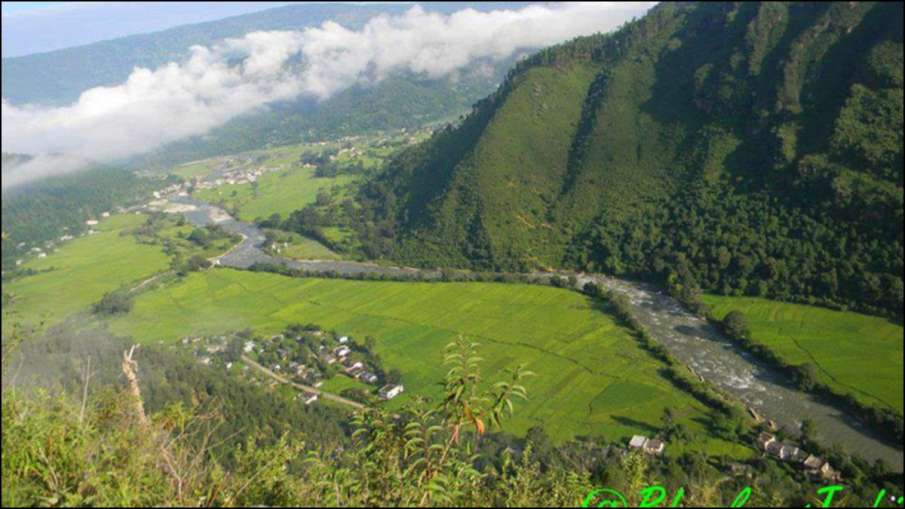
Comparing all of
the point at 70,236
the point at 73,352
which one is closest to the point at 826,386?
the point at 73,352

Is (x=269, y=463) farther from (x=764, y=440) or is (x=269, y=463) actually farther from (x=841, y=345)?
(x=841, y=345)

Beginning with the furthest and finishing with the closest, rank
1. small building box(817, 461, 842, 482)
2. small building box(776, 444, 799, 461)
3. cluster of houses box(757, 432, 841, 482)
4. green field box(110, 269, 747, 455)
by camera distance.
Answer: green field box(110, 269, 747, 455), small building box(776, 444, 799, 461), cluster of houses box(757, 432, 841, 482), small building box(817, 461, 842, 482)

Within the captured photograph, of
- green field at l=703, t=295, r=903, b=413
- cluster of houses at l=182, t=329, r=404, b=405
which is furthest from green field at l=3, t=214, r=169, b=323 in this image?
green field at l=703, t=295, r=903, b=413

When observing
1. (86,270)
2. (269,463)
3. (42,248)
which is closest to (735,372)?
(269,463)

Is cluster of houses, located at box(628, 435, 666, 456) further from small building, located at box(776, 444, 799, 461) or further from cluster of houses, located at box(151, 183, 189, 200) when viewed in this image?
cluster of houses, located at box(151, 183, 189, 200)

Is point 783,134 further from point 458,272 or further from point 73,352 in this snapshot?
point 73,352

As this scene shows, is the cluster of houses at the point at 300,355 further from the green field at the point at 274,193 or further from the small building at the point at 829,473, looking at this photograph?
the green field at the point at 274,193
